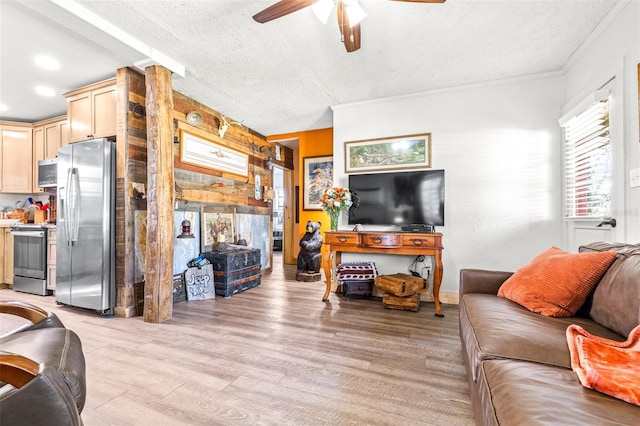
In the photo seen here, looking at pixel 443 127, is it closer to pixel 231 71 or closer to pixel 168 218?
pixel 231 71

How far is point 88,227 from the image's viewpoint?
2875mm

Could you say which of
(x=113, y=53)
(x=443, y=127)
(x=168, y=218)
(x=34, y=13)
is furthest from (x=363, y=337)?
(x=34, y=13)

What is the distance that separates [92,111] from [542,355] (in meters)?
4.44

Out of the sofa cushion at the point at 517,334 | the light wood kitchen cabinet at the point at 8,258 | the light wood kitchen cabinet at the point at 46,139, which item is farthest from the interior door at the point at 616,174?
the light wood kitchen cabinet at the point at 8,258

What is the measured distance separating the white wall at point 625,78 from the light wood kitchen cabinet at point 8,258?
7026 mm

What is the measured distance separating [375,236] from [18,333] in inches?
107

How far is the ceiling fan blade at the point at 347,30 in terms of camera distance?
1882 mm

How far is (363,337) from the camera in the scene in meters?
2.29

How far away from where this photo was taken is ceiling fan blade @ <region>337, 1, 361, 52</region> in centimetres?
188

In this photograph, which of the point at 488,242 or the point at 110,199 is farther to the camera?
the point at 488,242

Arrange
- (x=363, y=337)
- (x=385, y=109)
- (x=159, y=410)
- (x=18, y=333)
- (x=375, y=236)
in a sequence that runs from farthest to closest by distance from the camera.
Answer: (x=385, y=109), (x=375, y=236), (x=363, y=337), (x=159, y=410), (x=18, y=333)

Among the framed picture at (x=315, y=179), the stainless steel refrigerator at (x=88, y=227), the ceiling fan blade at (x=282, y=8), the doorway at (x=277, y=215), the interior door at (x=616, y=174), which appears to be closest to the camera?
the ceiling fan blade at (x=282, y=8)

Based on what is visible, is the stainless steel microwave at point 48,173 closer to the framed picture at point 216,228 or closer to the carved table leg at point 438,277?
the framed picture at point 216,228

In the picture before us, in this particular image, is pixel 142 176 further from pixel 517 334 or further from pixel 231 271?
pixel 517 334
